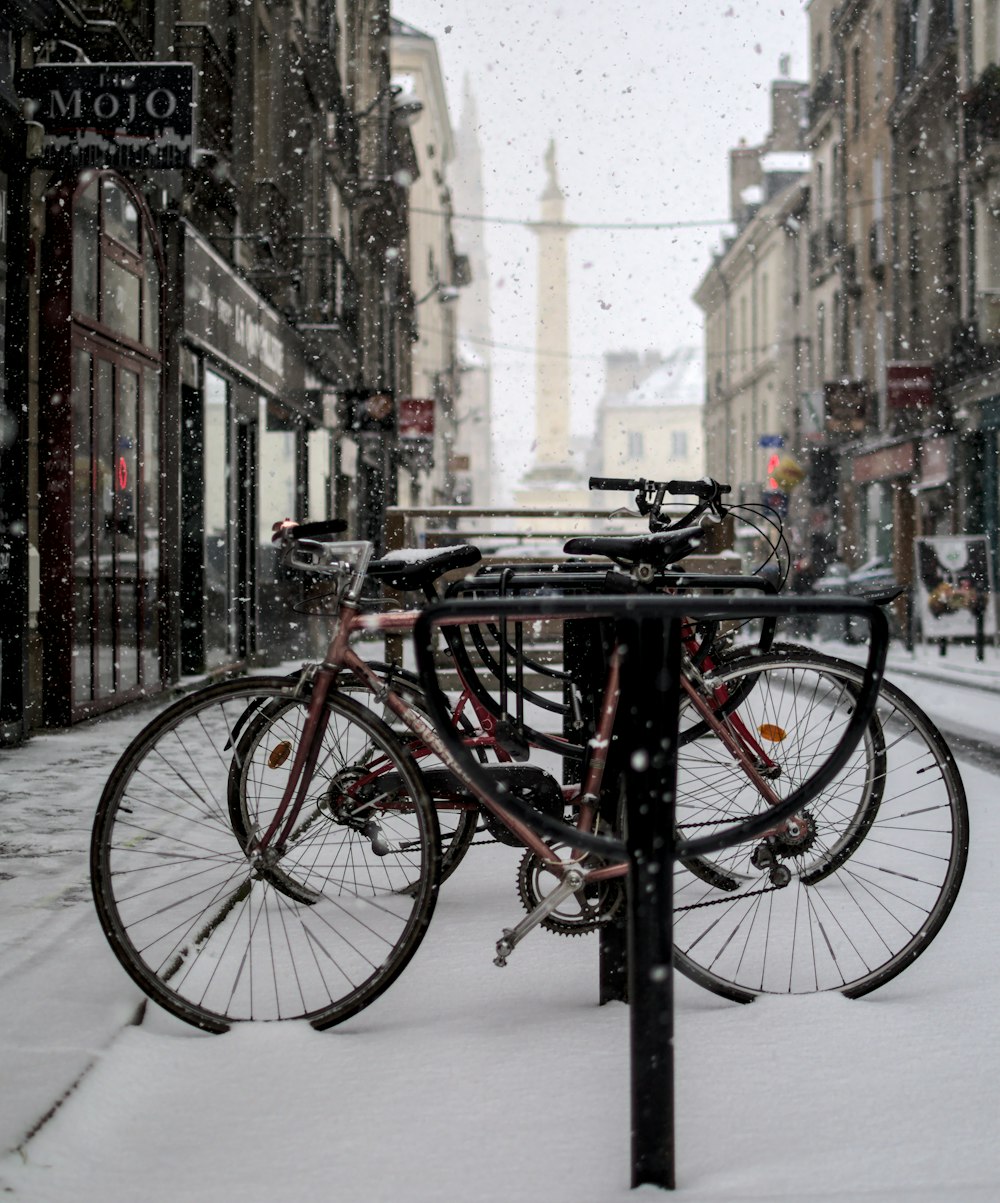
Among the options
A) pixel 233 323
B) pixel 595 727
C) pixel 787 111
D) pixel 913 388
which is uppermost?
pixel 787 111

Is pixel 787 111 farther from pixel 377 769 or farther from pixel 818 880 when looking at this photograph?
pixel 377 769

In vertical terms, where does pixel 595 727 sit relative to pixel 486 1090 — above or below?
above

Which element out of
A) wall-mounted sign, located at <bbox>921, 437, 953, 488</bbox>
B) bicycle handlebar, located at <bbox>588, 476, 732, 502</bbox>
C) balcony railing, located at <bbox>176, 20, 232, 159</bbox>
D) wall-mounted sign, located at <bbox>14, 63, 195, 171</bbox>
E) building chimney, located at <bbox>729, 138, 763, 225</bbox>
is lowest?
bicycle handlebar, located at <bbox>588, 476, 732, 502</bbox>

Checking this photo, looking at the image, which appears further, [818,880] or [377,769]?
[818,880]

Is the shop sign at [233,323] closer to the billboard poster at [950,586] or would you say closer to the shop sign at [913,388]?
the billboard poster at [950,586]

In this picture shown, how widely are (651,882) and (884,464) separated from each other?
26.6m

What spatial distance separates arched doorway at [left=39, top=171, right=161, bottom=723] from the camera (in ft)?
24.5

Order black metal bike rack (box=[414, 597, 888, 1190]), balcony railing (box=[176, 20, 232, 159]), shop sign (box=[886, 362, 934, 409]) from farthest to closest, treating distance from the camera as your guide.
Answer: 1. shop sign (box=[886, 362, 934, 409])
2. balcony railing (box=[176, 20, 232, 159])
3. black metal bike rack (box=[414, 597, 888, 1190])

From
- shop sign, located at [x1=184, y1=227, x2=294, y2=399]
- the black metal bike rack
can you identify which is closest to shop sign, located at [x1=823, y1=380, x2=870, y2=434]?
shop sign, located at [x1=184, y1=227, x2=294, y2=399]

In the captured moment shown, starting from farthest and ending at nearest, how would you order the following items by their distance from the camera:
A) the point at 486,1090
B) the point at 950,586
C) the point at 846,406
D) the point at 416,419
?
the point at 416,419
the point at 846,406
the point at 950,586
the point at 486,1090

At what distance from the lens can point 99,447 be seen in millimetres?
8320

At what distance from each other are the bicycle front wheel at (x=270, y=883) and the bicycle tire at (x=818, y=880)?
692 mm

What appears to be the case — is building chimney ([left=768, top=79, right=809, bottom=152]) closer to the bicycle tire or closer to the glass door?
the glass door

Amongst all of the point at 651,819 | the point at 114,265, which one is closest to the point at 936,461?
the point at 114,265
